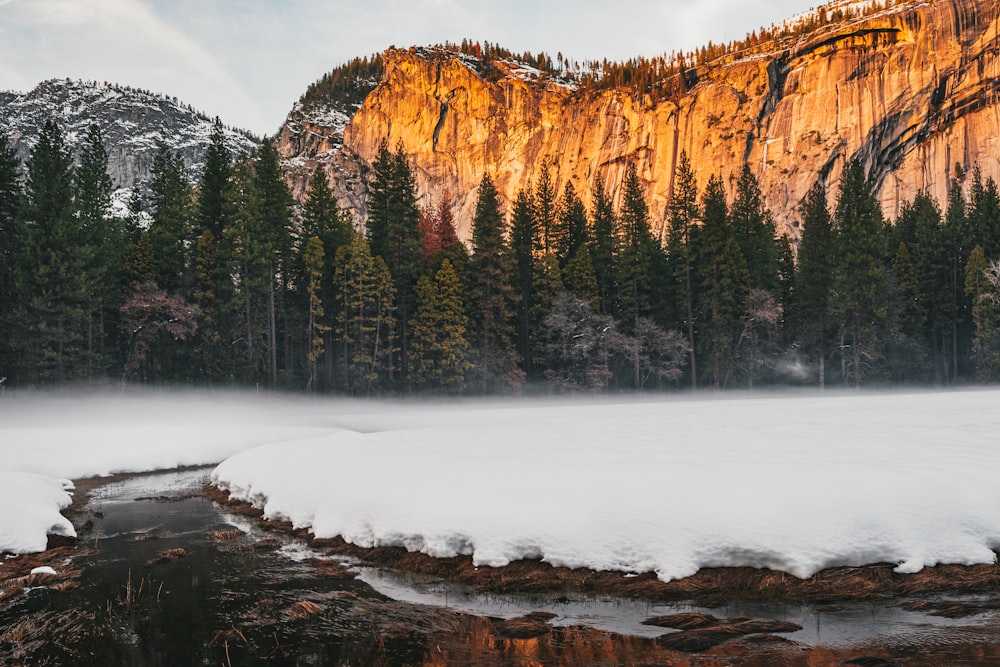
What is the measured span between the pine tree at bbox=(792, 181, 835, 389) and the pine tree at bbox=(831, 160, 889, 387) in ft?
4.18

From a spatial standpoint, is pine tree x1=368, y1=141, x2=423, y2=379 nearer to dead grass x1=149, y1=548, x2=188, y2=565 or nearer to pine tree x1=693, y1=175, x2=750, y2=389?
pine tree x1=693, y1=175, x2=750, y2=389

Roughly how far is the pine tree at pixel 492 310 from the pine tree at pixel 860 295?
27438 mm

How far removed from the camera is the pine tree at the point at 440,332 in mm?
48688

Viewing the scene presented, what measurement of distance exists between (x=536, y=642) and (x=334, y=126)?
161 m

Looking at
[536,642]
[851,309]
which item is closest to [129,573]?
[536,642]

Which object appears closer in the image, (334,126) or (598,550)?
(598,550)

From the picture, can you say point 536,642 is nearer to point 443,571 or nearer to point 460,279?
point 443,571

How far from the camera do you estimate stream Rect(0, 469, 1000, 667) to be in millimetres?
6980

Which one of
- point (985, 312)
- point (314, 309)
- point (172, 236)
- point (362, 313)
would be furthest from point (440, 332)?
point (985, 312)

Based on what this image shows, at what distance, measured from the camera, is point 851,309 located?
170ft

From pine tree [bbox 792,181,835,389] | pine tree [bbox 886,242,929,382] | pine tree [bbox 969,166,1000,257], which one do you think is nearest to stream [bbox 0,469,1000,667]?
pine tree [bbox 792,181,835,389]

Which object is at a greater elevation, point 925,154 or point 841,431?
point 925,154

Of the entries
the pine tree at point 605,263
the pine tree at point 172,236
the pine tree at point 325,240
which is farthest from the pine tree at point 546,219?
the pine tree at point 172,236

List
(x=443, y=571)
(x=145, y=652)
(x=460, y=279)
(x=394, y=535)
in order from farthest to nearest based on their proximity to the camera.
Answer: (x=460, y=279), (x=394, y=535), (x=443, y=571), (x=145, y=652)
